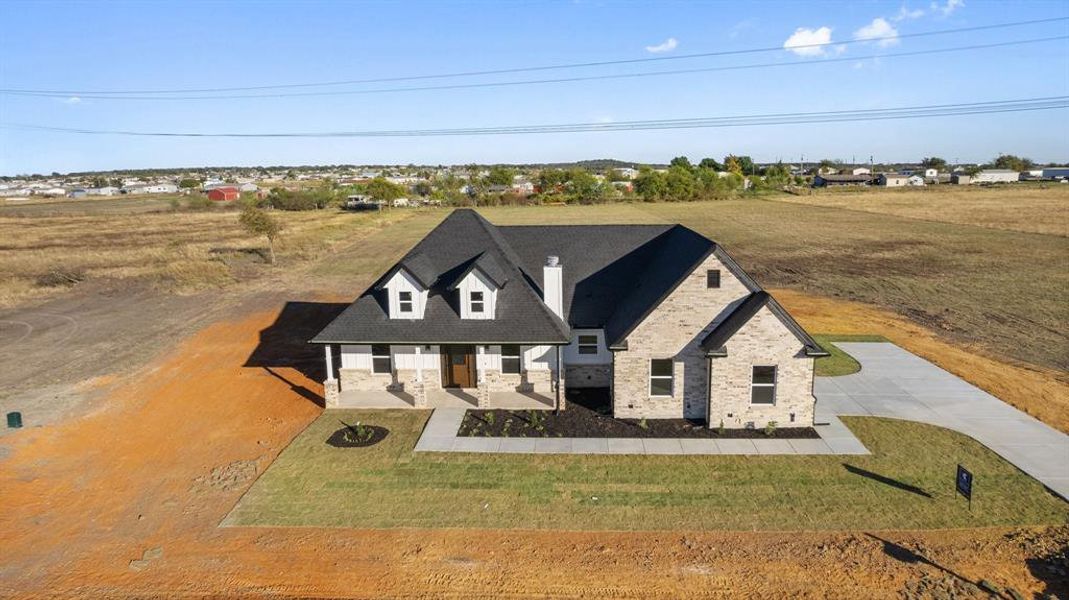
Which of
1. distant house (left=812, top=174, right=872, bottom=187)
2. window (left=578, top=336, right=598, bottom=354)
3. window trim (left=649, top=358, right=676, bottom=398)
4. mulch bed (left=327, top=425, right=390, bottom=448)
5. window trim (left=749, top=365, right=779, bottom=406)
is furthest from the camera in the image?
distant house (left=812, top=174, right=872, bottom=187)

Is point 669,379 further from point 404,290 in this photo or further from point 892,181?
point 892,181

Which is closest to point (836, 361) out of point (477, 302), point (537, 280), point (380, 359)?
point (537, 280)

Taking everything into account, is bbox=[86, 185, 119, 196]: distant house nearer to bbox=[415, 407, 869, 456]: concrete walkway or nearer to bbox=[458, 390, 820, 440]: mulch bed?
bbox=[458, 390, 820, 440]: mulch bed

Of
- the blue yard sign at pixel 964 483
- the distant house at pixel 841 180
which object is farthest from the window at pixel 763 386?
the distant house at pixel 841 180

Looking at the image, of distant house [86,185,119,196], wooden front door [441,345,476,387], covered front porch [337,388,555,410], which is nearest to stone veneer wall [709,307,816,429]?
covered front porch [337,388,555,410]

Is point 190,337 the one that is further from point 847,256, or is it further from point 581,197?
point 581,197
